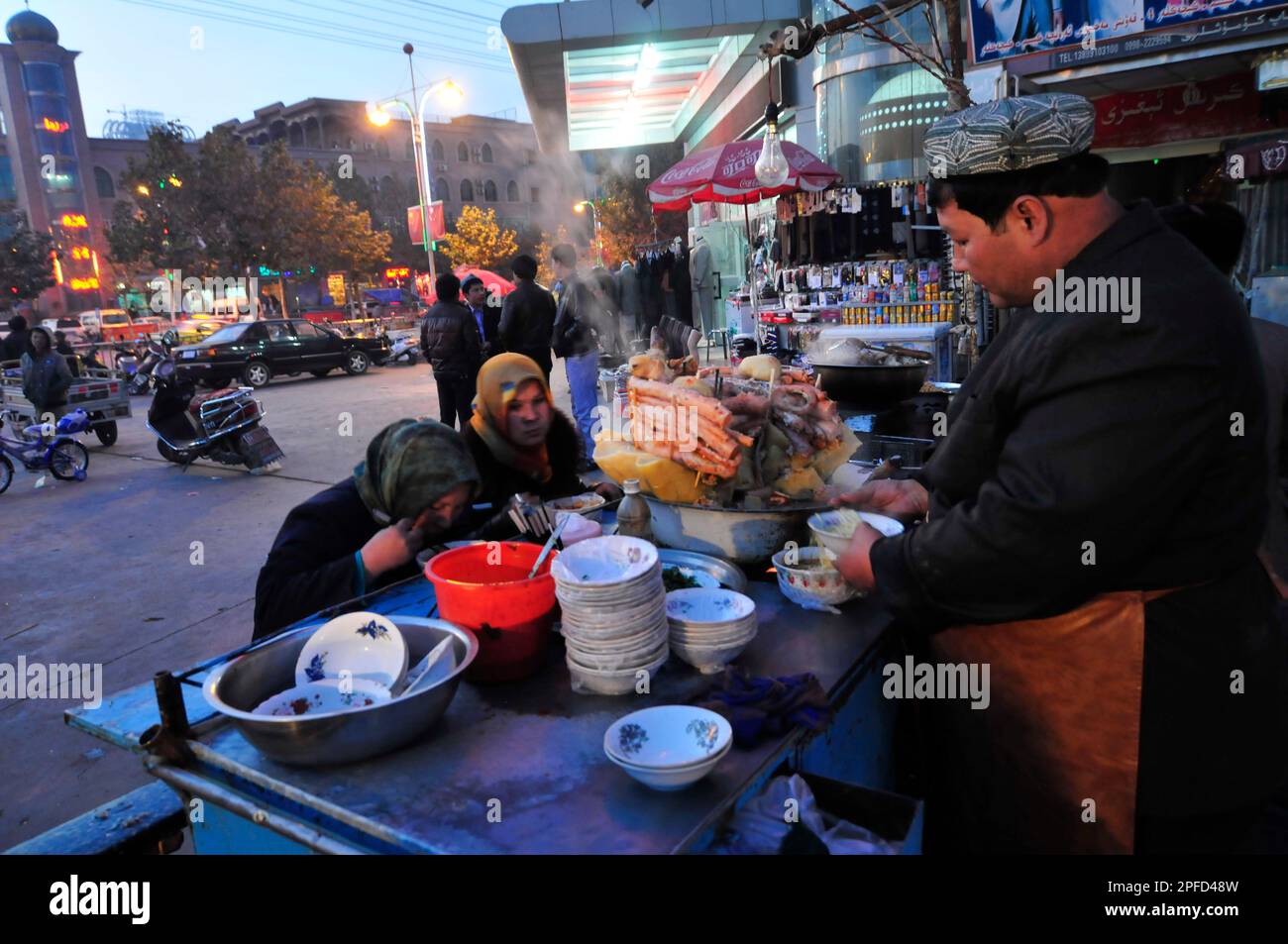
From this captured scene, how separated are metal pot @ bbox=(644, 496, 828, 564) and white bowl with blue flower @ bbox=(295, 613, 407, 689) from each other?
1.10 metres

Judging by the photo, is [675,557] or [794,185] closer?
[675,557]

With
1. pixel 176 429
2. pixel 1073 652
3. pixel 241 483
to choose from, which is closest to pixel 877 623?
pixel 1073 652

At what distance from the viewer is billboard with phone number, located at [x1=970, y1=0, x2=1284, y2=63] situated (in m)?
7.14

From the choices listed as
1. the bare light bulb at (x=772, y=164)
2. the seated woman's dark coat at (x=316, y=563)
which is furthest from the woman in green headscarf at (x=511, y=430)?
the bare light bulb at (x=772, y=164)

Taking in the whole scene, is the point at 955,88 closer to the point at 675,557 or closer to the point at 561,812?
the point at 675,557

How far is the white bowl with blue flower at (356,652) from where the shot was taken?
75.7 inches

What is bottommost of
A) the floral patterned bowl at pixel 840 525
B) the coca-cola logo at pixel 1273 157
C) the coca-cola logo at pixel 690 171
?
the floral patterned bowl at pixel 840 525

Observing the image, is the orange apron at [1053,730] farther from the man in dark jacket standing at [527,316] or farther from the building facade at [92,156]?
the building facade at [92,156]

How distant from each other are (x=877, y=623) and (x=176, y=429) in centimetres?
1050

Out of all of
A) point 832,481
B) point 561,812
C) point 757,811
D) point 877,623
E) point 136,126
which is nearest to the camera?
point 561,812

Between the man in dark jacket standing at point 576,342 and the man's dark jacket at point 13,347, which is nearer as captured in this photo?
the man in dark jacket standing at point 576,342

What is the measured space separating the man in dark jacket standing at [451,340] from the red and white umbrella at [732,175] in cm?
290

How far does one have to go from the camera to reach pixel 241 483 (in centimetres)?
945

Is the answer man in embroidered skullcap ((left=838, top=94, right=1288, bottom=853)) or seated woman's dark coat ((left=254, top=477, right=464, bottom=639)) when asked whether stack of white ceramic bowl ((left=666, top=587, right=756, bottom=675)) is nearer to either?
man in embroidered skullcap ((left=838, top=94, right=1288, bottom=853))
